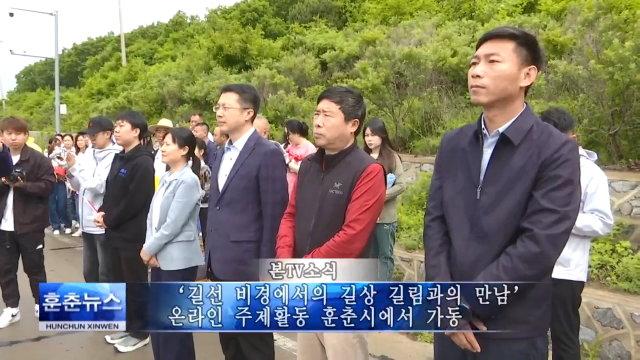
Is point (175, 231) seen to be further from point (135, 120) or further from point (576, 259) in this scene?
point (576, 259)

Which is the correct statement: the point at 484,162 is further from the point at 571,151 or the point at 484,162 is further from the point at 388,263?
the point at 388,263

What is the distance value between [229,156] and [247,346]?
1.12m

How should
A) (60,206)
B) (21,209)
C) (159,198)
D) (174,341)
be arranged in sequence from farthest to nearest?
1. (60,206)
2. (21,209)
3. (159,198)
4. (174,341)

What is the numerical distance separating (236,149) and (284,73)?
29.9 ft

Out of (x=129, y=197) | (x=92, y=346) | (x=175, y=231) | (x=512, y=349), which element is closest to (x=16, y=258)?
(x=92, y=346)

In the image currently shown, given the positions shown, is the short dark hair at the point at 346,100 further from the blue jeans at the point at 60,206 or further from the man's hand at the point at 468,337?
the blue jeans at the point at 60,206

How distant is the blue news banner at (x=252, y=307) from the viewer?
2.14 m

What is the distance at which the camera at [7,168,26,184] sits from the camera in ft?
14.7

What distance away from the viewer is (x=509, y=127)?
198 cm

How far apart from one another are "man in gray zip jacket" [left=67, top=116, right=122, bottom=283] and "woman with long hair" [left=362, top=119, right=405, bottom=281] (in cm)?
217

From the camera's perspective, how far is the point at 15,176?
4.49 metres

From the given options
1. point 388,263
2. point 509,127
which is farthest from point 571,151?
point 388,263

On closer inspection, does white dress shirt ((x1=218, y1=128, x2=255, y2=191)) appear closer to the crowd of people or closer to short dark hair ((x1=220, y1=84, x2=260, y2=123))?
the crowd of people

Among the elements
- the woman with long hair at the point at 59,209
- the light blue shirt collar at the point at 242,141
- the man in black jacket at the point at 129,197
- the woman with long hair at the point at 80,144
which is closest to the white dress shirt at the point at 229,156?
the light blue shirt collar at the point at 242,141
